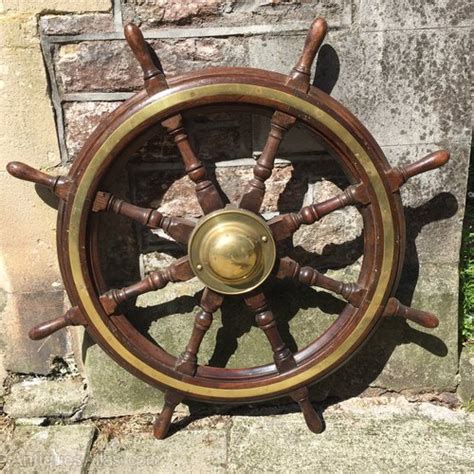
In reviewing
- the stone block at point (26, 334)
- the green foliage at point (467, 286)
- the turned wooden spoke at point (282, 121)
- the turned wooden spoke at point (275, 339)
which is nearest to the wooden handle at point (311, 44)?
the turned wooden spoke at point (282, 121)

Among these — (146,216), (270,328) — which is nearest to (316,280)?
(270,328)

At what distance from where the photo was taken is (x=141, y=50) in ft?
4.83

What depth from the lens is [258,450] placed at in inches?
69.2

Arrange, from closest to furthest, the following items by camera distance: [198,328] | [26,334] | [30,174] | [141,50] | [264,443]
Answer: [141,50] → [30,174] → [198,328] → [264,443] → [26,334]

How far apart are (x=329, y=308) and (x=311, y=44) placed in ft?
2.67

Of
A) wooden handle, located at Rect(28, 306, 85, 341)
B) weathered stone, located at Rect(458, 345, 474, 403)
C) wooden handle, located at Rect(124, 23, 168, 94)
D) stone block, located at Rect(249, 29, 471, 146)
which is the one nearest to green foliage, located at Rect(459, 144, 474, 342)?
weathered stone, located at Rect(458, 345, 474, 403)

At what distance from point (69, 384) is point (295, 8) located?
1.38m

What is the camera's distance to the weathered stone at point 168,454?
1719 mm

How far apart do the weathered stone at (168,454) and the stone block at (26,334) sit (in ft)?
1.16

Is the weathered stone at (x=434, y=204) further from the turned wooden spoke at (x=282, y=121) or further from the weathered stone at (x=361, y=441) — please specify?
the weathered stone at (x=361, y=441)

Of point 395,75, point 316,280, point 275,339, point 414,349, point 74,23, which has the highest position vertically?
point 74,23

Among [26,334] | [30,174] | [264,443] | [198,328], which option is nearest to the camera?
[30,174]

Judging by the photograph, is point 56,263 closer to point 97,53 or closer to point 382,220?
point 97,53

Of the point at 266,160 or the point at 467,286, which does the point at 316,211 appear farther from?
the point at 467,286
